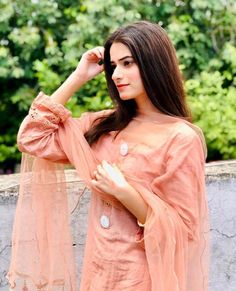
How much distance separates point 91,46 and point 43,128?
1995mm

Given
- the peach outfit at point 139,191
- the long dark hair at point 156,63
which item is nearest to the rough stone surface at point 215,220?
the peach outfit at point 139,191

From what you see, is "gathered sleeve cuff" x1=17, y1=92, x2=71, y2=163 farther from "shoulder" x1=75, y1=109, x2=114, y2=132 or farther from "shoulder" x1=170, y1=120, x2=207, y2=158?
"shoulder" x1=170, y1=120, x2=207, y2=158

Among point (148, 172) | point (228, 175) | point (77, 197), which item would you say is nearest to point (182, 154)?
point (148, 172)

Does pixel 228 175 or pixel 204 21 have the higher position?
pixel 204 21

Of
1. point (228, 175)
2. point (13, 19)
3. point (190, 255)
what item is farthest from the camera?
point (13, 19)

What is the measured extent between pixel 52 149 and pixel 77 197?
50 cm

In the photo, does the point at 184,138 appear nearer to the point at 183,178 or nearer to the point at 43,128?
the point at 183,178

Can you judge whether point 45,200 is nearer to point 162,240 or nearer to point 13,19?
point 162,240

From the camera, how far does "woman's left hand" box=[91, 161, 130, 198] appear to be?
219 centimetres

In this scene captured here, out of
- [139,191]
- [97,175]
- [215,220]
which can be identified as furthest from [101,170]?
[215,220]

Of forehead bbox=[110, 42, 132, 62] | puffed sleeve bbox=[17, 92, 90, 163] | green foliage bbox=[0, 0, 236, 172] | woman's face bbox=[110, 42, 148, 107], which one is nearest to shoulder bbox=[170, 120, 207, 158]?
woman's face bbox=[110, 42, 148, 107]

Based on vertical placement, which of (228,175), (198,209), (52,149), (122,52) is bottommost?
(228,175)

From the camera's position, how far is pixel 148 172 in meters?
2.25

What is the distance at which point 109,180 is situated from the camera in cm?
222
